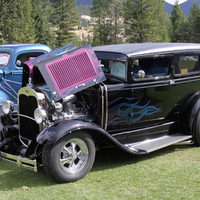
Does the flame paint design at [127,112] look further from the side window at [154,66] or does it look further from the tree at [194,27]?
the tree at [194,27]

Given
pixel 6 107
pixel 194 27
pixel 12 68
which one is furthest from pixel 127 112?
pixel 194 27

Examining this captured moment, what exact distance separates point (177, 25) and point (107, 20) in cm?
1621

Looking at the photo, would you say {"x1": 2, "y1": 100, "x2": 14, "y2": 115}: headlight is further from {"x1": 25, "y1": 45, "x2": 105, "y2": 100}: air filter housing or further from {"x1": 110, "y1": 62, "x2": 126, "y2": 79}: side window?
{"x1": 110, "y1": 62, "x2": 126, "y2": 79}: side window

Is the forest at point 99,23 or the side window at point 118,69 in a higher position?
the forest at point 99,23

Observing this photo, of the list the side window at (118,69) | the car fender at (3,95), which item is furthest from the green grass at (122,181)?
the car fender at (3,95)

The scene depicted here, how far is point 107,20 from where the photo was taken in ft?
185

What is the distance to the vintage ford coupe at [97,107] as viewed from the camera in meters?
3.88

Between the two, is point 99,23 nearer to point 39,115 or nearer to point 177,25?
point 177,25

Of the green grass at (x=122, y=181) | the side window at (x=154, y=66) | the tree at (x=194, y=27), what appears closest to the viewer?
the green grass at (x=122, y=181)

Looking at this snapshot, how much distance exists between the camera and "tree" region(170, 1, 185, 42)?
58338 mm

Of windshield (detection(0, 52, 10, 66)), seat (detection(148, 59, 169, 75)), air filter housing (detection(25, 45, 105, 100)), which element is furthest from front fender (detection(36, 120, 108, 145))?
windshield (detection(0, 52, 10, 66))

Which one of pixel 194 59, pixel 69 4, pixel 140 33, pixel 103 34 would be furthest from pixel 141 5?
pixel 194 59

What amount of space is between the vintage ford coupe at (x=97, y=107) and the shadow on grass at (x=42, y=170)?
276 millimetres

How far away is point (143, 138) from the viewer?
4.88m
